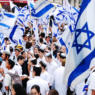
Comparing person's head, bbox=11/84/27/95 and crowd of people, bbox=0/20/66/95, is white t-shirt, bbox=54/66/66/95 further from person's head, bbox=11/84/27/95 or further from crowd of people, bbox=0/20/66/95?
person's head, bbox=11/84/27/95

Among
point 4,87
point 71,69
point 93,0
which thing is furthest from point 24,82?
point 93,0

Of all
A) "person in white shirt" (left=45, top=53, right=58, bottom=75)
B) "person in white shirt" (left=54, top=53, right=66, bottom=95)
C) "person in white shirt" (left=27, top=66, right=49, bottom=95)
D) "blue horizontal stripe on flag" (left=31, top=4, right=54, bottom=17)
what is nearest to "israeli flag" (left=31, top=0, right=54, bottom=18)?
"blue horizontal stripe on flag" (left=31, top=4, right=54, bottom=17)

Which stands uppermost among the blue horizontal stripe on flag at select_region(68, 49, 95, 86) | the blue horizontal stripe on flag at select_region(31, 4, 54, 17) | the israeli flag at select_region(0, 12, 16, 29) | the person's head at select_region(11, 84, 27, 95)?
the blue horizontal stripe on flag at select_region(31, 4, 54, 17)

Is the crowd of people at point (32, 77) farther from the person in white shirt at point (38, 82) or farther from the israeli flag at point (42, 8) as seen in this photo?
the israeli flag at point (42, 8)

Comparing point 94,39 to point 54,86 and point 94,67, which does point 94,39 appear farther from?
point 54,86

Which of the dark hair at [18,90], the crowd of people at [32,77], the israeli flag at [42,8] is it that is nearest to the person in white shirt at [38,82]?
the crowd of people at [32,77]

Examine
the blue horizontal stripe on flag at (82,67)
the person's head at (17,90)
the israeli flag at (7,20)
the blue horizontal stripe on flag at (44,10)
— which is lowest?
the person's head at (17,90)

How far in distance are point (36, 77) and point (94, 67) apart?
6.28ft

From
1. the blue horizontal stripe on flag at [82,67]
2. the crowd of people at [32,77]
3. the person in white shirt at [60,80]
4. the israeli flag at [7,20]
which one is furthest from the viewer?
the israeli flag at [7,20]

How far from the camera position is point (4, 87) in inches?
251

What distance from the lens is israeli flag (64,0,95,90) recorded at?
14.1ft

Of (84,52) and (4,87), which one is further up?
(84,52)

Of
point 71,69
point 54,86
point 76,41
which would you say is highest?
point 76,41

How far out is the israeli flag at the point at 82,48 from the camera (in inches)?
169
